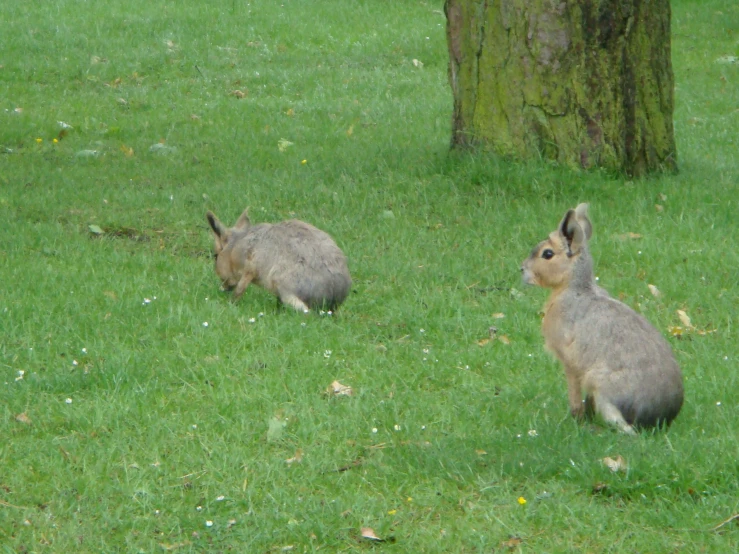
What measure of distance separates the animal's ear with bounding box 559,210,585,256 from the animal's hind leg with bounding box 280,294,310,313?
6.65 ft

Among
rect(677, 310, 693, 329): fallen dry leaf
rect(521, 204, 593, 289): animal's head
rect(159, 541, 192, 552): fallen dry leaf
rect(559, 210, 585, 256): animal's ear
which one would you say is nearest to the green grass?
rect(159, 541, 192, 552): fallen dry leaf

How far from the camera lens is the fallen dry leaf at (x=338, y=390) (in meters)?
5.97

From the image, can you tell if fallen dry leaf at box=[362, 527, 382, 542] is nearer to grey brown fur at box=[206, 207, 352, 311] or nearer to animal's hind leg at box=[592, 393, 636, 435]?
animal's hind leg at box=[592, 393, 636, 435]

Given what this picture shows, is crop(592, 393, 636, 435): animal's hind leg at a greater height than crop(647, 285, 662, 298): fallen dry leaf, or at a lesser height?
greater

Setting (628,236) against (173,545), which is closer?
(173,545)

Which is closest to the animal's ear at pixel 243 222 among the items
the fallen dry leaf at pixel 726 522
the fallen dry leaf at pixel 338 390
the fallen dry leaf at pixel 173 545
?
the fallen dry leaf at pixel 338 390

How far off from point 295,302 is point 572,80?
387 centimetres

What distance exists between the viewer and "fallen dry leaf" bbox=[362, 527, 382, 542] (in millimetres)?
4551

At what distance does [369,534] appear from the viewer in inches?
180

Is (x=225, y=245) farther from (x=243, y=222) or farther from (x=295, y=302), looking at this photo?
(x=295, y=302)

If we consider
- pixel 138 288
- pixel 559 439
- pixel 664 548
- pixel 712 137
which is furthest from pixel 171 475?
pixel 712 137

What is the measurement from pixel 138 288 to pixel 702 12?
1516 cm

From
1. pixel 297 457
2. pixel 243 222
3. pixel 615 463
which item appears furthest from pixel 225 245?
pixel 615 463

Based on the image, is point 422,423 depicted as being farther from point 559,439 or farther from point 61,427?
point 61,427
